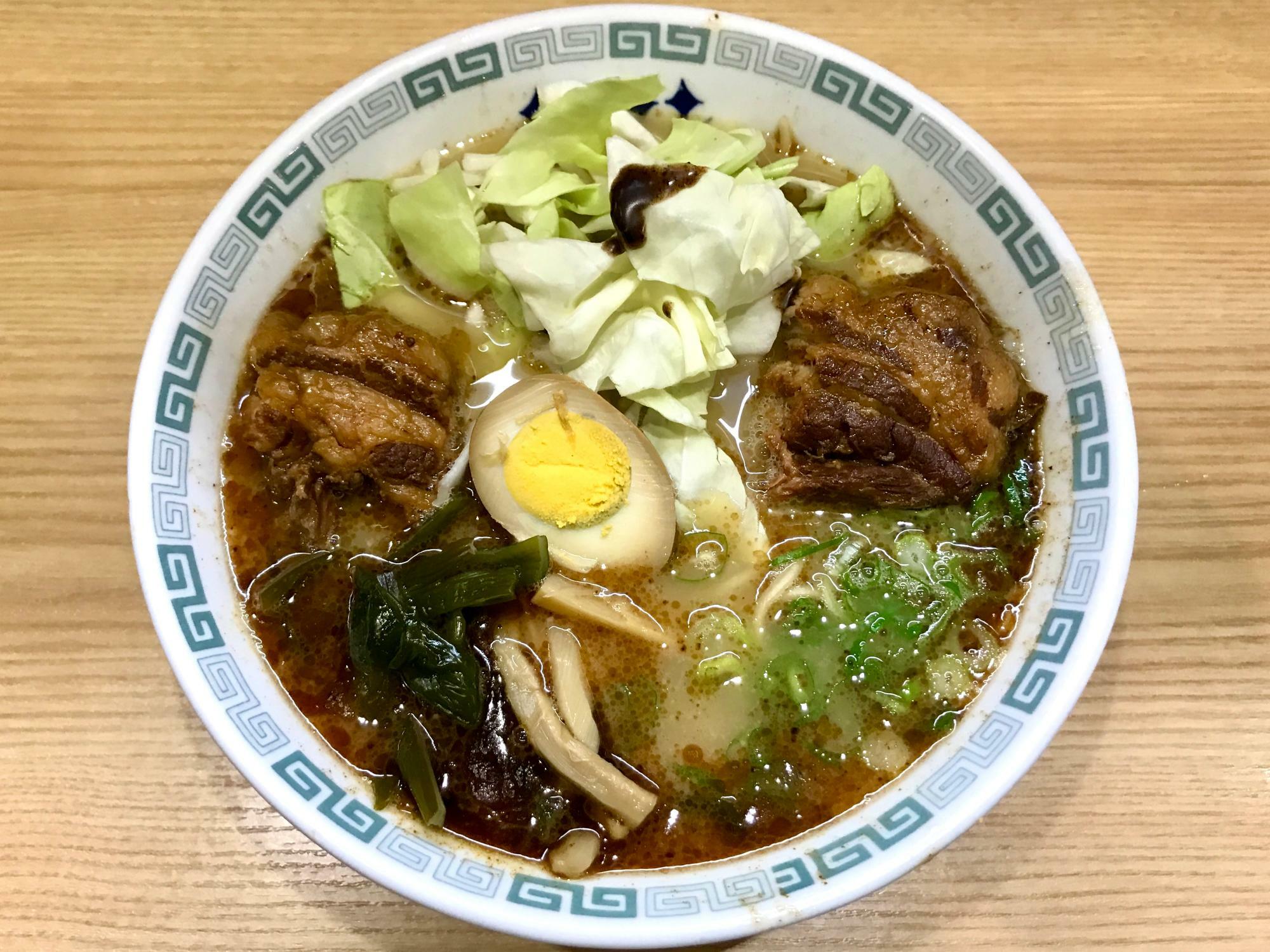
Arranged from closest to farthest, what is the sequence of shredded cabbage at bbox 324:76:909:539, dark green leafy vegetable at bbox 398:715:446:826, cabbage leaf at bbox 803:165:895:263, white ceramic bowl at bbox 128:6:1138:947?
white ceramic bowl at bbox 128:6:1138:947
dark green leafy vegetable at bbox 398:715:446:826
shredded cabbage at bbox 324:76:909:539
cabbage leaf at bbox 803:165:895:263

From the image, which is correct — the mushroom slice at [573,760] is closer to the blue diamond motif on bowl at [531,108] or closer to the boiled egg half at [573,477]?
the boiled egg half at [573,477]

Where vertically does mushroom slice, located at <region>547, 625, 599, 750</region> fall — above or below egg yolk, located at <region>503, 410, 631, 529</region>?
below

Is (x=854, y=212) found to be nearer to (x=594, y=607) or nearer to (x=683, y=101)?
(x=683, y=101)

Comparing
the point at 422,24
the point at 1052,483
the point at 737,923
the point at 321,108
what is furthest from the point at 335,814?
the point at 422,24

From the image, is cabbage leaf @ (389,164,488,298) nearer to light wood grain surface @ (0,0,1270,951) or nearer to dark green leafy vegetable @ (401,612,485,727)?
light wood grain surface @ (0,0,1270,951)

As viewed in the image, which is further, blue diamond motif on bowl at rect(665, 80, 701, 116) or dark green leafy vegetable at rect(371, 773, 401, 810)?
blue diamond motif on bowl at rect(665, 80, 701, 116)

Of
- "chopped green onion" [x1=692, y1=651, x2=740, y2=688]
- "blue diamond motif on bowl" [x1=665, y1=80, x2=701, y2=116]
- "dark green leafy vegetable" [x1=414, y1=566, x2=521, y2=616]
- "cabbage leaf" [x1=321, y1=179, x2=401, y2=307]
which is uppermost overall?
"blue diamond motif on bowl" [x1=665, y1=80, x2=701, y2=116]

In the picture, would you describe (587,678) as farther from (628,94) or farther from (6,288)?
(6,288)

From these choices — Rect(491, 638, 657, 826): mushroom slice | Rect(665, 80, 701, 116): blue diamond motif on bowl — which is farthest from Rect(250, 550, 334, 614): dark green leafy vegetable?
Rect(665, 80, 701, 116): blue diamond motif on bowl
